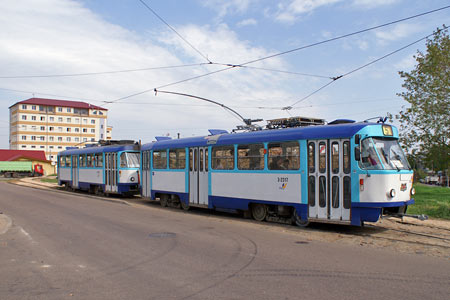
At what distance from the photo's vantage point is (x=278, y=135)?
463 inches

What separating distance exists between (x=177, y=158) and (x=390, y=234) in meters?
8.62

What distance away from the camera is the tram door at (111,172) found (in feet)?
70.5

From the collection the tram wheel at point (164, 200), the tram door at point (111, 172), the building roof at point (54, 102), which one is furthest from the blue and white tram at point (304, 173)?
the building roof at point (54, 102)

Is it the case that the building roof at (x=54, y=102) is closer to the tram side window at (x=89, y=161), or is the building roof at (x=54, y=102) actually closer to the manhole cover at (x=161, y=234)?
the tram side window at (x=89, y=161)

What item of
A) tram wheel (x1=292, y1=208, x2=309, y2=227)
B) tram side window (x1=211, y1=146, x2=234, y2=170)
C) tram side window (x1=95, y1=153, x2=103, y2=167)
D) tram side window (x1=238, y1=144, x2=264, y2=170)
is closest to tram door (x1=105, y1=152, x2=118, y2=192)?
tram side window (x1=95, y1=153, x2=103, y2=167)

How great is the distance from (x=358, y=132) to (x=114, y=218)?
7.97 meters

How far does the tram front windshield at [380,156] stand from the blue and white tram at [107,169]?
1403cm

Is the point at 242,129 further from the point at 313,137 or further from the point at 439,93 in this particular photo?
the point at 439,93

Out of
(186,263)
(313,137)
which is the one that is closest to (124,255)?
(186,263)

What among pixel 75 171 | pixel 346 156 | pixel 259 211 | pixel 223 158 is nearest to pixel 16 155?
pixel 75 171

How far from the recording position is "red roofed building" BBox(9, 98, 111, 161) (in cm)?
9475

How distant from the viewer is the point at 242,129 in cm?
1395

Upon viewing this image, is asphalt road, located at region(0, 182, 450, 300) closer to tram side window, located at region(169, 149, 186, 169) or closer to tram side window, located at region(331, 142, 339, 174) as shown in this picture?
tram side window, located at region(331, 142, 339, 174)

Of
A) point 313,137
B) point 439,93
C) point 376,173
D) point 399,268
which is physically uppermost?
point 439,93
